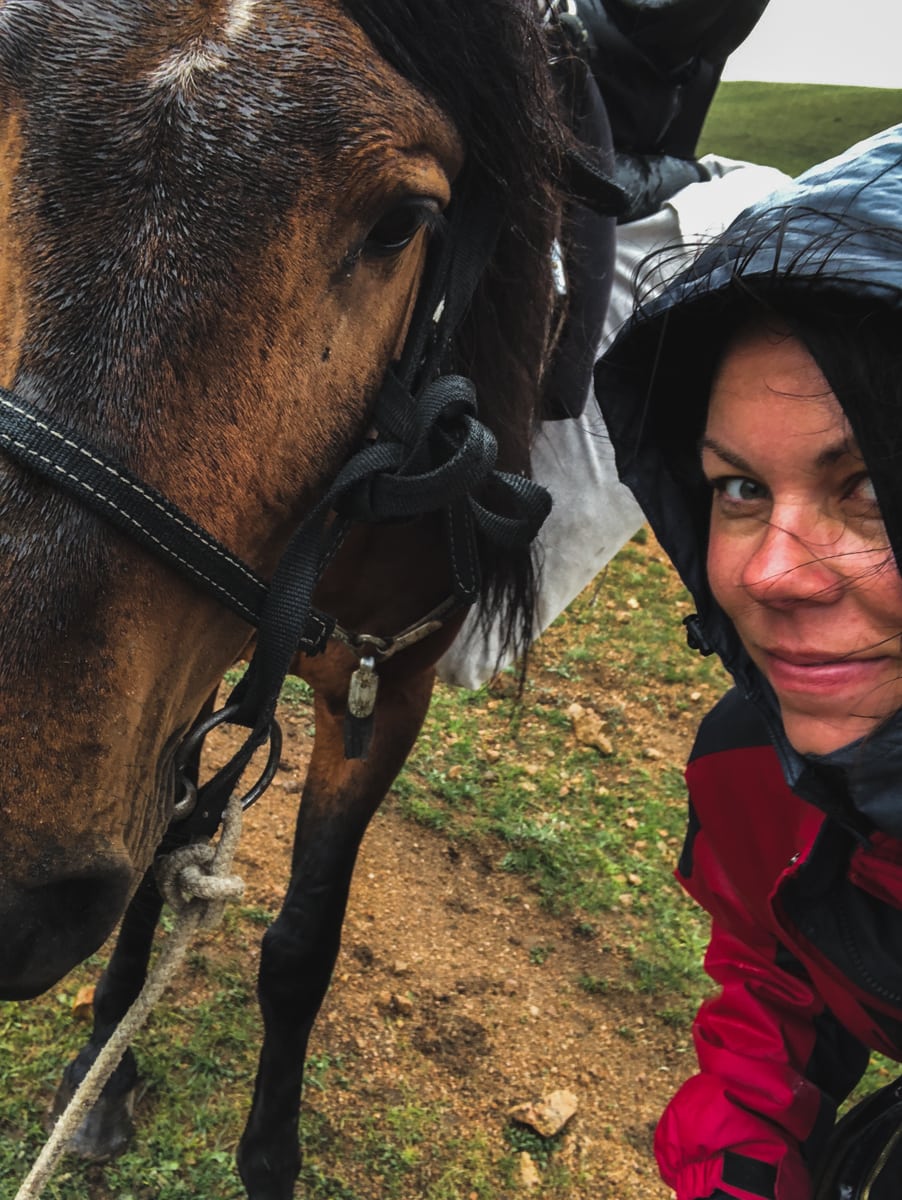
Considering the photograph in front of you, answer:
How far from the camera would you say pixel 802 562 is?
3.66ft

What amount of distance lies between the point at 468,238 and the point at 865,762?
960 millimetres

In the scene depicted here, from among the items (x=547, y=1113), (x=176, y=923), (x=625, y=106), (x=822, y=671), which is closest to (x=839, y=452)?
(x=822, y=671)

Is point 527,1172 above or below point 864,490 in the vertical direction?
below

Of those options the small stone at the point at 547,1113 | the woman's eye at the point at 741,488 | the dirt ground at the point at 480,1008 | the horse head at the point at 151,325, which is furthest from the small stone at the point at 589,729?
the horse head at the point at 151,325

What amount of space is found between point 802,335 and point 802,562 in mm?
262

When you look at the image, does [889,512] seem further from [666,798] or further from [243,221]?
[666,798]

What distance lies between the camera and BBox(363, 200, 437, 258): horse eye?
123cm

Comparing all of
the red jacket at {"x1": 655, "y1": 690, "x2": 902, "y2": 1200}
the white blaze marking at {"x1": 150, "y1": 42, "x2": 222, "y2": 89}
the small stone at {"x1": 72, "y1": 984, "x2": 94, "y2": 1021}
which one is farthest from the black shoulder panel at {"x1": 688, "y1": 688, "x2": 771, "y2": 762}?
the small stone at {"x1": 72, "y1": 984, "x2": 94, "y2": 1021}

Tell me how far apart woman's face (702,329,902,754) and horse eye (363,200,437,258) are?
443mm

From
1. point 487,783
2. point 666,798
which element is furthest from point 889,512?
point 666,798

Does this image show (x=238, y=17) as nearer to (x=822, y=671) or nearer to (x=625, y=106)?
(x=822, y=671)

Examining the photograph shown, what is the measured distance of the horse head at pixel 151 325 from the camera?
1.00 meters

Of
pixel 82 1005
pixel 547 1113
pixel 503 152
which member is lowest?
pixel 82 1005

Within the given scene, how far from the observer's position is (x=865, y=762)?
3.79ft
